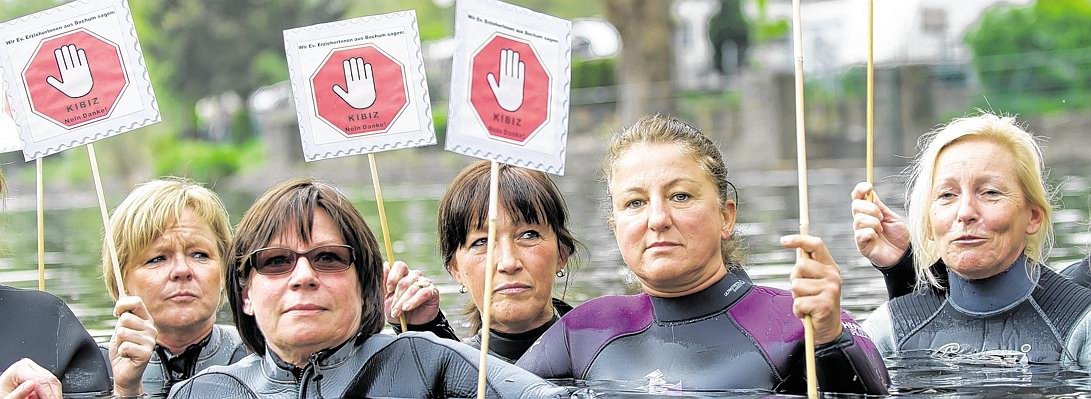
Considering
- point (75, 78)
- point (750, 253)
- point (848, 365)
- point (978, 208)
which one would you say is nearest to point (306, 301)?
point (75, 78)

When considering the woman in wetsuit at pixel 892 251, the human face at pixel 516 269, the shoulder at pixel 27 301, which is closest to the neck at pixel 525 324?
the human face at pixel 516 269

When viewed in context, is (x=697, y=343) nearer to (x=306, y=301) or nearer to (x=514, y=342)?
(x=514, y=342)

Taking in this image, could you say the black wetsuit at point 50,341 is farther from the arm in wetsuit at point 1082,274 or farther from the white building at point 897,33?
the white building at point 897,33

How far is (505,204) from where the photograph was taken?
6.48m

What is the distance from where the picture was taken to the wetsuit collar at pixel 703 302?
577cm

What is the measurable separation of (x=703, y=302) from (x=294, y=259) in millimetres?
1455

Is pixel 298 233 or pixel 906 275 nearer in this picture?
pixel 298 233

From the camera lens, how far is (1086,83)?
92.5 ft

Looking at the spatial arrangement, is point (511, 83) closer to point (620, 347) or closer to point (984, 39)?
point (620, 347)

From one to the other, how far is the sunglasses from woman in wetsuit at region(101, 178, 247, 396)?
1.47m

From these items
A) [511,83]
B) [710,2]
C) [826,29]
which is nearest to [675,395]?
[511,83]

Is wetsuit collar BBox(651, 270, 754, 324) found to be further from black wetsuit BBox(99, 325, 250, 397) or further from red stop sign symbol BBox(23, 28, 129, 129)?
red stop sign symbol BBox(23, 28, 129, 129)

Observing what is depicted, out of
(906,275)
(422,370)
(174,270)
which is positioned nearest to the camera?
(422,370)

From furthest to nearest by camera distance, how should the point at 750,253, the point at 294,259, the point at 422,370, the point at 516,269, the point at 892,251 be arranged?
the point at 750,253, the point at 892,251, the point at 516,269, the point at 422,370, the point at 294,259
